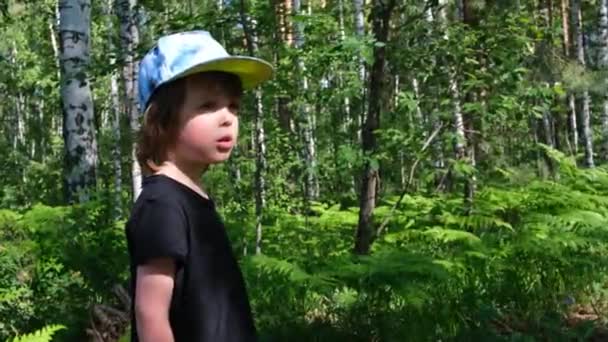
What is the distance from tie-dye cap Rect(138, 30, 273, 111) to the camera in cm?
192

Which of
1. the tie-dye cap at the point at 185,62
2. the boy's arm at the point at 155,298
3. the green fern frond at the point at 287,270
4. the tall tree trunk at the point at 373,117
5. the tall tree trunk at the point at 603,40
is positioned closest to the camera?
the boy's arm at the point at 155,298

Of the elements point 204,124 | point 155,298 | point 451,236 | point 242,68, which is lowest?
point 451,236

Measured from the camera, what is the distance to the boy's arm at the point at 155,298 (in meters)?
1.79

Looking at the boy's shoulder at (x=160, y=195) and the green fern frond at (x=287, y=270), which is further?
the green fern frond at (x=287, y=270)

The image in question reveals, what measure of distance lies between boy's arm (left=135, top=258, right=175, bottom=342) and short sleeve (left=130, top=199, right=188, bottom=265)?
0.8 inches

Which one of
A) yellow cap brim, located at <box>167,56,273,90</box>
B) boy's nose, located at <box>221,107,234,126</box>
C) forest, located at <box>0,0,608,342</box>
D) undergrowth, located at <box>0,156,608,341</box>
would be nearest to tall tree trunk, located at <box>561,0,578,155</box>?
forest, located at <box>0,0,608,342</box>

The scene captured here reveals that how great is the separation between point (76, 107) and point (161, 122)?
7106 millimetres

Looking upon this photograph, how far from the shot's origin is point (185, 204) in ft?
6.17

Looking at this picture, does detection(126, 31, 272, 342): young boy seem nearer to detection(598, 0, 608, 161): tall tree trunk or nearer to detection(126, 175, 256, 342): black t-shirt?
detection(126, 175, 256, 342): black t-shirt

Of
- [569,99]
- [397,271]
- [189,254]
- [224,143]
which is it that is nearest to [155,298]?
[189,254]

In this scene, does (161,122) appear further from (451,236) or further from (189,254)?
(451,236)

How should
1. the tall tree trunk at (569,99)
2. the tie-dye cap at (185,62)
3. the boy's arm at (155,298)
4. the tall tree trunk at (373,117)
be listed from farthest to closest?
the tall tree trunk at (569,99), the tall tree trunk at (373,117), the tie-dye cap at (185,62), the boy's arm at (155,298)

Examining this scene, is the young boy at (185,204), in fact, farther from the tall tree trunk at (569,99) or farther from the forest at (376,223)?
the tall tree trunk at (569,99)

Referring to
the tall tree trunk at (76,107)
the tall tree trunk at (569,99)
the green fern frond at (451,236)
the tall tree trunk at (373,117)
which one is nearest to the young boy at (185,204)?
the tall tree trunk at (373,117)
